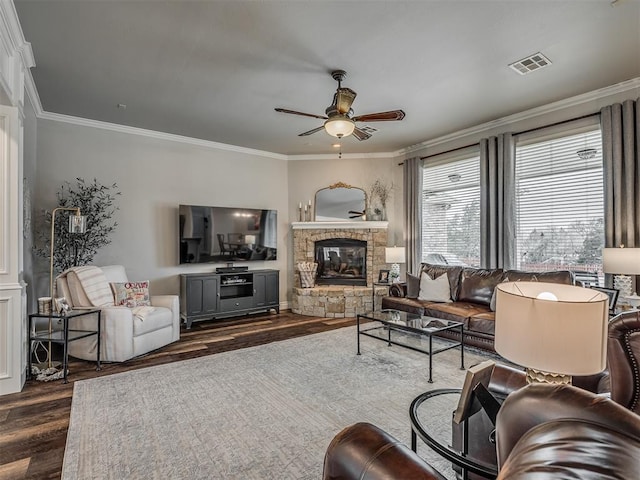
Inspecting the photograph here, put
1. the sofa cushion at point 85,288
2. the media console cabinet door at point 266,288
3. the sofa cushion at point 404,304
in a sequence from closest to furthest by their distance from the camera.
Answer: the sofa cushion at point 85,288 < the sofa cushion at point 404,304 < the media console cabinet door at point 266,288

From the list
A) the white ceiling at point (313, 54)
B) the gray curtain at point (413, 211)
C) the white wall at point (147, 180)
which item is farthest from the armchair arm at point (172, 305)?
the gray curtain at point (413, 211)

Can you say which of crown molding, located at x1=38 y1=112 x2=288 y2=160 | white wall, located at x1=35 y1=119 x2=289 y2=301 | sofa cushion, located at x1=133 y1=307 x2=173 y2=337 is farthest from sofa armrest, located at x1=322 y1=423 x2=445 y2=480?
crown molding, located at x1=38 y1=112 x2=288 y2=160

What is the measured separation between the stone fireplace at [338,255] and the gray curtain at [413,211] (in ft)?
1.51

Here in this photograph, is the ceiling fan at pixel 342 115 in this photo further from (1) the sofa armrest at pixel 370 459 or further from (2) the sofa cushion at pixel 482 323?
(1) the sofa armrest at pixel 370 459

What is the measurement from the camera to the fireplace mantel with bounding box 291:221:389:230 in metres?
6.45

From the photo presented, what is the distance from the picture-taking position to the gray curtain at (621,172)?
363 centimetres

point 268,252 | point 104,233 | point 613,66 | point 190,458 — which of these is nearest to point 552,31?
point 613,66

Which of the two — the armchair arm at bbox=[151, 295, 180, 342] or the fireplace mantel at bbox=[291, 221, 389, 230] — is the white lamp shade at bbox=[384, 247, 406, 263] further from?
the armchair arm at bbox=[151, 295, 180, 342]

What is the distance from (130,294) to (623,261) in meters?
5.32

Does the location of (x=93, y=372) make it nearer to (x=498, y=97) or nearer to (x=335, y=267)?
(x=335, y=267)

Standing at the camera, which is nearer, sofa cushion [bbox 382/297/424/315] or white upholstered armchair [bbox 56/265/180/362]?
white upholstered armchair [bbox 56/265/180/362]

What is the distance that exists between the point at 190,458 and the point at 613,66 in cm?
488

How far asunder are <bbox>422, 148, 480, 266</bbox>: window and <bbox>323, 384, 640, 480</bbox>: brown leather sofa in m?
4.70

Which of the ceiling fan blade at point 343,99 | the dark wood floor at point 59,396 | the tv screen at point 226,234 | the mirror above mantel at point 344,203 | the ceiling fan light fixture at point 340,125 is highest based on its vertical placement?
the ceiling fan blade at point 343,99
